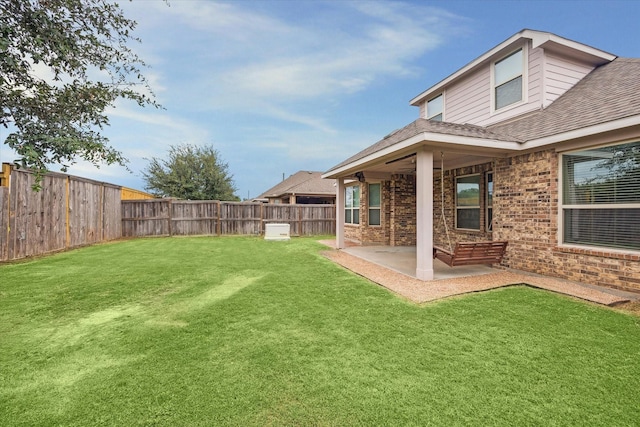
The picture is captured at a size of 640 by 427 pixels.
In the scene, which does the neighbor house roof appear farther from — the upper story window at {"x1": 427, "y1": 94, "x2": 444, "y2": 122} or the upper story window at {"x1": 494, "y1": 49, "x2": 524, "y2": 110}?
the upper story window at {"x1": 427, "y1": 94, "x2": 444, "y2": 122}

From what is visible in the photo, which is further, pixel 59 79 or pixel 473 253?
pixel 473 253

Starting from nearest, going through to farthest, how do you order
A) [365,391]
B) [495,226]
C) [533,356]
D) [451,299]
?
[365,391] < [533,356] < [451,299] < [495,226]

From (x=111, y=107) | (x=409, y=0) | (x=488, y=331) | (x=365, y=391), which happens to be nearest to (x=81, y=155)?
(x=111, y=107)

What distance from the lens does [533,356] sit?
9.75 ft

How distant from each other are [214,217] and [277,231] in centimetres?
413

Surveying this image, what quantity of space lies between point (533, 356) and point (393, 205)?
333 inches

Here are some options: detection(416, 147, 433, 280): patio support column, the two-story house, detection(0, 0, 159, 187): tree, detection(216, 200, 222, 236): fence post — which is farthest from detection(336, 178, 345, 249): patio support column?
detection(216, 200, 222, 236): fence post

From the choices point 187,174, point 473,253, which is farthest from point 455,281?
point 187,174

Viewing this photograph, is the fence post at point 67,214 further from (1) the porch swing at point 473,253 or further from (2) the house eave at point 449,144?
(1) the porch swing at point 473,253

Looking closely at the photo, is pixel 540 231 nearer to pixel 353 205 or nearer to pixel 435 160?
pixel 435 160

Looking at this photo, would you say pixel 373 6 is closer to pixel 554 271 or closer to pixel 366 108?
pixel 554 271

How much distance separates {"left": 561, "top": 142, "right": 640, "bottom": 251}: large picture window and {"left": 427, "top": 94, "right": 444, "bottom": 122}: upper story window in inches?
222

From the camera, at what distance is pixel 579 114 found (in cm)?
588

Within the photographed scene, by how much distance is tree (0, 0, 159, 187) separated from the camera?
9.11 feet
